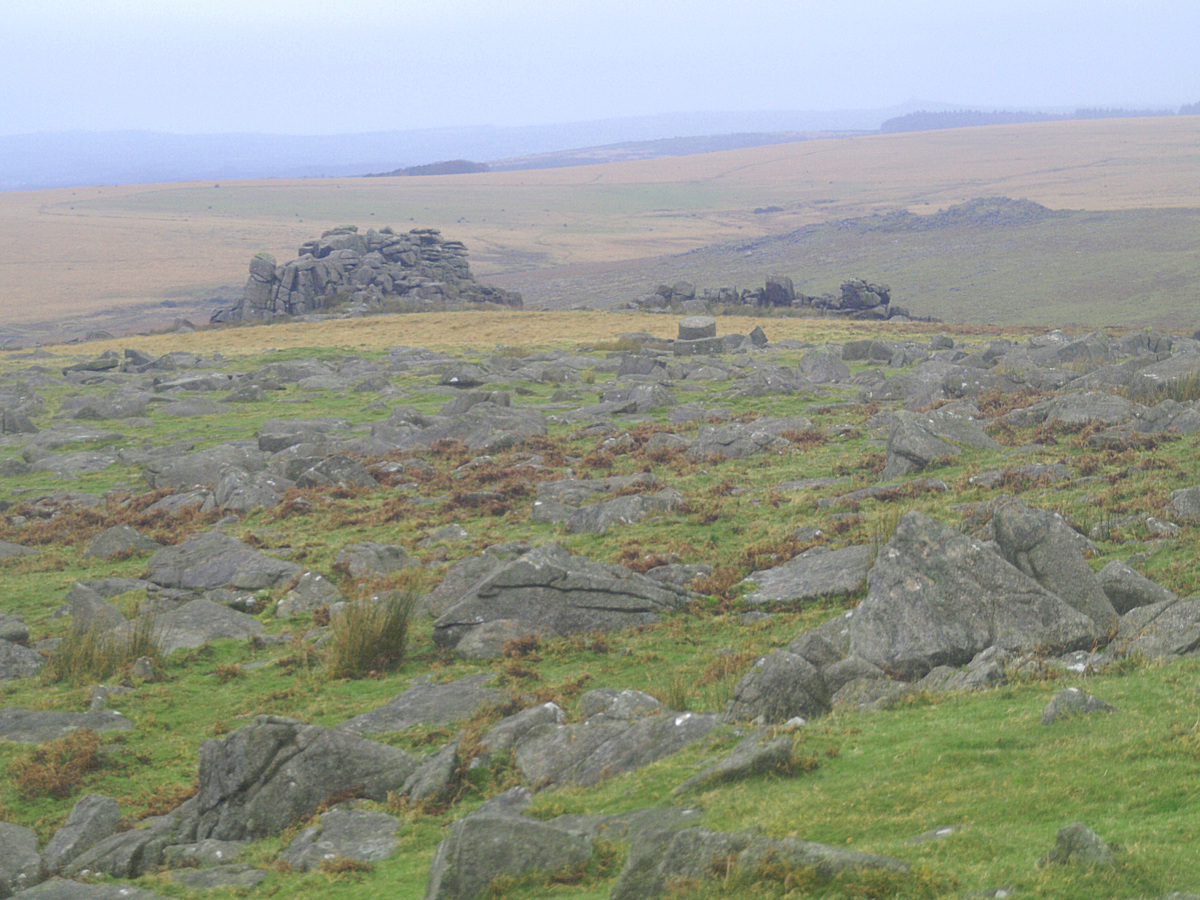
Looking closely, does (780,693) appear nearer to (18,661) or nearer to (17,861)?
(17,861)

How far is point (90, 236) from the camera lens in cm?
17938

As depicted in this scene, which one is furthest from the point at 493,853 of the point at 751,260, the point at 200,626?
the point at 751,260

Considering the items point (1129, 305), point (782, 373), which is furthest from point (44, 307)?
point (1129, 305)

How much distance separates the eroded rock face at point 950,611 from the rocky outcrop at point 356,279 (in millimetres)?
73534

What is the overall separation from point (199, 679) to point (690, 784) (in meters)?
8.87

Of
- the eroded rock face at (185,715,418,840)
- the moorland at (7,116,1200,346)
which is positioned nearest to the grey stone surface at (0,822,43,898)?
the eroded rock face at (185,715,418,840)

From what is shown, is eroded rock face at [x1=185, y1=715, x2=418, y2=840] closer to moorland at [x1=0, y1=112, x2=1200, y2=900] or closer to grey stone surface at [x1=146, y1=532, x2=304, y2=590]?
moorland at [x1=0, y1=112, x2=1200, y2=900]

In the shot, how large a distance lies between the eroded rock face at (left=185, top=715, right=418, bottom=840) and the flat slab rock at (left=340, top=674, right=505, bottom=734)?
156 centimetres

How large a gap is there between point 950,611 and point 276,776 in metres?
7.66

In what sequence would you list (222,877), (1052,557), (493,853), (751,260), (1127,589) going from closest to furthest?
(493,853), (222,877), (1127,589), (1052,557), (751,260)

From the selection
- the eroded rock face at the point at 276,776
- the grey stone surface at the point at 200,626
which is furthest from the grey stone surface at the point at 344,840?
the grey stone surface at the point at 200,626

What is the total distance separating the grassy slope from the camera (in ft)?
21.6

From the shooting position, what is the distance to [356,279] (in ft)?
289

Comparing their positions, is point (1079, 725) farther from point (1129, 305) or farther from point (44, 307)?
point (44, 307)
